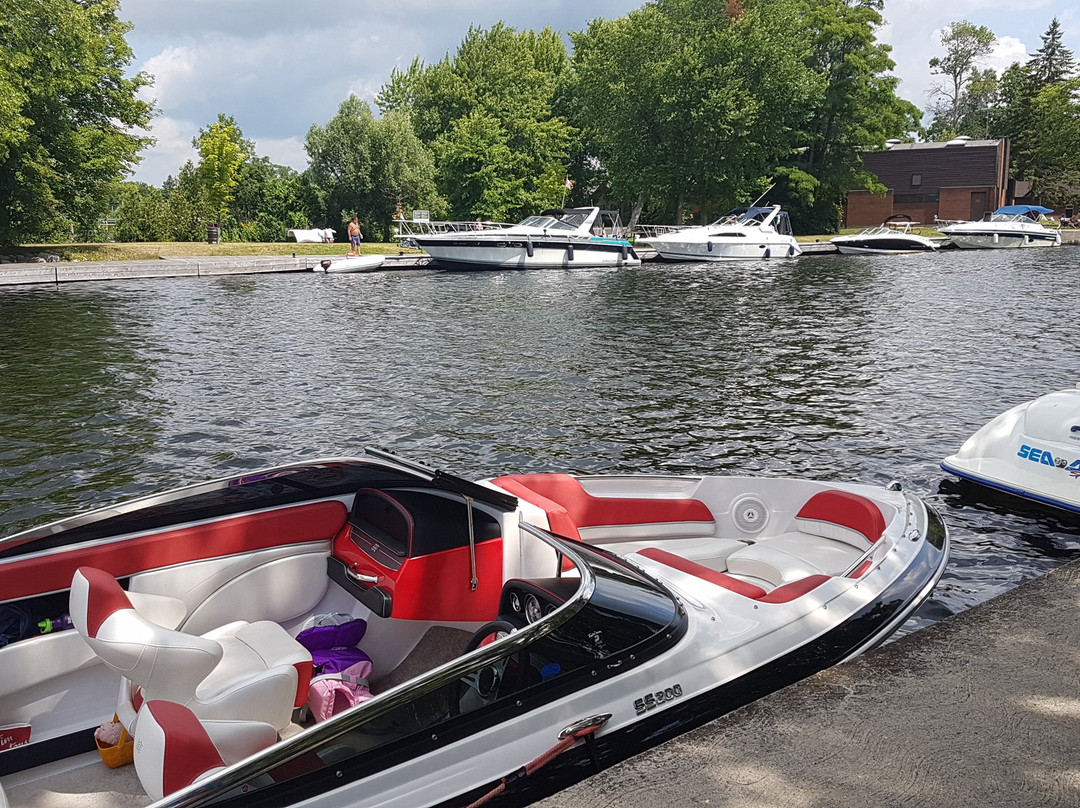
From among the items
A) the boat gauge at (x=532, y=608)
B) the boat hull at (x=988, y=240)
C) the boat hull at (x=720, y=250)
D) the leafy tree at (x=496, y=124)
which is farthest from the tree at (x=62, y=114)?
the boat hull at (x=988, y=240)

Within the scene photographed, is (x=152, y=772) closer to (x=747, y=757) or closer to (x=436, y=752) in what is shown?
(x=436, y=752)

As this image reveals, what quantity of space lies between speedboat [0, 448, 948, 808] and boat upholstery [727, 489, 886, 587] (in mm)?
44

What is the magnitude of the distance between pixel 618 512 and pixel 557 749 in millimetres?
2922

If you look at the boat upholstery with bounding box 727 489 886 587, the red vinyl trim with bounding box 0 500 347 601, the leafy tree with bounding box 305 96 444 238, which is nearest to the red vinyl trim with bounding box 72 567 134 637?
the red vinyl trim with bounding box 0 500 347 601

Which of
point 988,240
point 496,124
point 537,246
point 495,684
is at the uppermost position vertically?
point 496,124

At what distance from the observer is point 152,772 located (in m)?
2.98

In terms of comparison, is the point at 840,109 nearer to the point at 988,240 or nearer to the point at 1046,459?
the point at 988,240

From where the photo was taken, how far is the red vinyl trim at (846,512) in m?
5.72

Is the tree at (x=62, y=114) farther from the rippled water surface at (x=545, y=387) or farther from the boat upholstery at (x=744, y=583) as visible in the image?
the boat upholstery at (x=744, y=583)

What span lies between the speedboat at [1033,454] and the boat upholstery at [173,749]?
276 inches

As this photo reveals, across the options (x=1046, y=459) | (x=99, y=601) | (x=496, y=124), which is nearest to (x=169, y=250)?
(x=496, y=124)

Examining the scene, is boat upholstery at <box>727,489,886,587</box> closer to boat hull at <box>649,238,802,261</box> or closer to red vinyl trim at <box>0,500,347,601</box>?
red vinyl trim at <box>0,500,347,601</box>

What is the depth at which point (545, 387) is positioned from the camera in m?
13.4

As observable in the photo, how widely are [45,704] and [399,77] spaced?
67.0m
